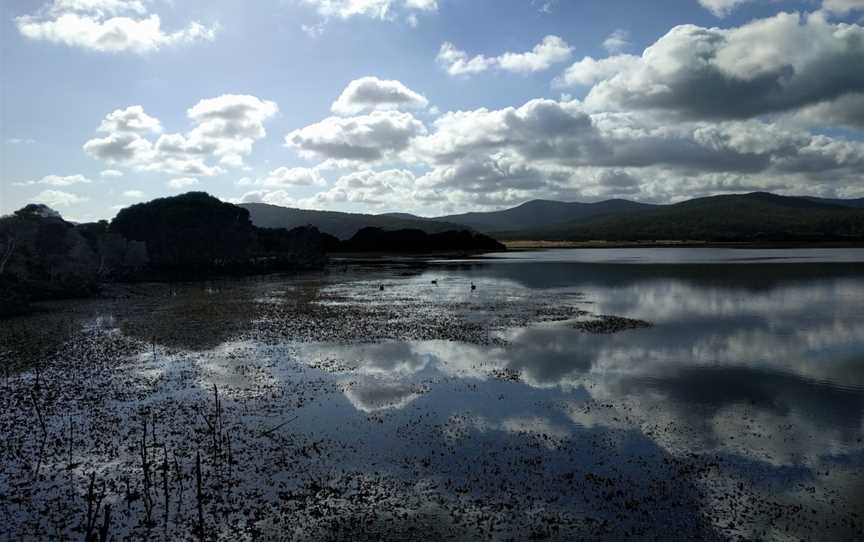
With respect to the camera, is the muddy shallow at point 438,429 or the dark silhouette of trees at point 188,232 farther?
the dark silhouette of trees at point 188,232

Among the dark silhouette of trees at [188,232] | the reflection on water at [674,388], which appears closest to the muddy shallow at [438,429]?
the reflection on water at [674,388]

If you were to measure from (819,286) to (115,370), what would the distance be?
260 ft

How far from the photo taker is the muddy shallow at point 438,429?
50.1 ft

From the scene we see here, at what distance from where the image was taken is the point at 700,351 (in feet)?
118

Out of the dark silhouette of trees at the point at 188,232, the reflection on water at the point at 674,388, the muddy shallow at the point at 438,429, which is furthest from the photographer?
the dark silhouette of trees at the point at 188,232

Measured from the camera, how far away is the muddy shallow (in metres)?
15.3

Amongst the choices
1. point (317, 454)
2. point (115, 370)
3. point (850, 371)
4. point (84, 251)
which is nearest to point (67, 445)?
point (317, 454)

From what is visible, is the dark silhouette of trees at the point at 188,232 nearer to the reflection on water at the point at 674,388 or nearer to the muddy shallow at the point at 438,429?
the muddy shallow at the point at 438,429

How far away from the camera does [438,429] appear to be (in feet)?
72.2

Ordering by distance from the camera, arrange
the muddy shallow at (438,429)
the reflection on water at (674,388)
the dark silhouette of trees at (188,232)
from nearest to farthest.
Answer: the muddy shallow at (438,429), the reflection on water at (674,388), the dark silhouette of trees at (188,232)

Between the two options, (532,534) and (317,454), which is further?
(317,454)

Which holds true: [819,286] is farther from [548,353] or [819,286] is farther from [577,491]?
[577,491]

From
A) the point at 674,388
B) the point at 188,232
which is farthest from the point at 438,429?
the point at 188,232

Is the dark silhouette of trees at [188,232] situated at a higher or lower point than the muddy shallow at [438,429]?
higher
